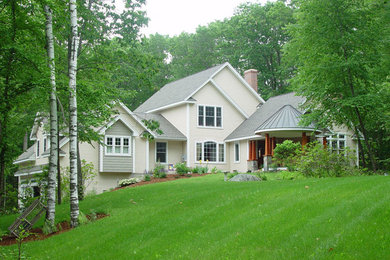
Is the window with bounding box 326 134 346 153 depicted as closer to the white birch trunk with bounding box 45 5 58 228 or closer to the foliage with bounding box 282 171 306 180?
the foliage with bounding box 282 171 306 180

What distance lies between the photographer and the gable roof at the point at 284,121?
26.9 metres

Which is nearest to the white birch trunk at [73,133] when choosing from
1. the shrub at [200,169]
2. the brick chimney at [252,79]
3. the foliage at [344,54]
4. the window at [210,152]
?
the foliage at [344,54]

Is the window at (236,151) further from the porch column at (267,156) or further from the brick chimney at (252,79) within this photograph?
the brick chimney at (252,79)

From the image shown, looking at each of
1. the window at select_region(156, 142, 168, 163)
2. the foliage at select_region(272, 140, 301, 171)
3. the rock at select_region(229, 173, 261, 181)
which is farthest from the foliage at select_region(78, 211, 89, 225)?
the window at select_region(156, 142, 168, 163)

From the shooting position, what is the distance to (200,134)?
3186 cm

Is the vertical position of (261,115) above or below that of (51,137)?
above

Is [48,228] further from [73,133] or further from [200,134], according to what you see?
[200,134]

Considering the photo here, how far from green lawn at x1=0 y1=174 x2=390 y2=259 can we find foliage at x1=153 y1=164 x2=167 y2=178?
39.4ft

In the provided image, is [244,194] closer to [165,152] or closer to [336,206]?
[336,206]

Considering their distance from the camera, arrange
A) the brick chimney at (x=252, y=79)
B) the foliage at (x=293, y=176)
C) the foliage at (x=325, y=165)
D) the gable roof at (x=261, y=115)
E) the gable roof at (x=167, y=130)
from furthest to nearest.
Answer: the brick chimney at (x=252, y=79), the gable roof at (x=261, y=115), the gable roof at (x=167, y=130), the foliage at (x=293, y=176), the foliage at (x=325, y=165)

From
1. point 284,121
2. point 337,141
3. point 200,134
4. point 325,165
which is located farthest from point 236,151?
point 325,165

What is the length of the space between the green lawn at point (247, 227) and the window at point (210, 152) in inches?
660

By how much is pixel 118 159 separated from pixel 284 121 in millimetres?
10341

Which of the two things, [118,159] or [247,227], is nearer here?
[247,227]
